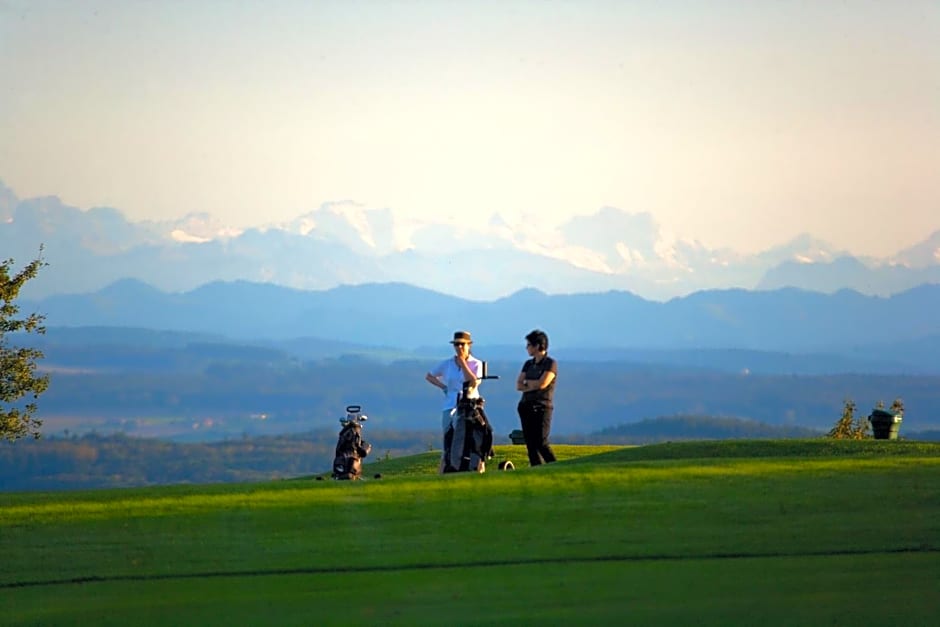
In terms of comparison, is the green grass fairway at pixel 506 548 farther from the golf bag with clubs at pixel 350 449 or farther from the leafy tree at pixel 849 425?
the leafy tree at pixel 849 425

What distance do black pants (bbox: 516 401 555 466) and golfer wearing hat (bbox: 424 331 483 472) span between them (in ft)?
3.16

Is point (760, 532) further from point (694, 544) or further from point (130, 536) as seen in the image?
point (130, 536)

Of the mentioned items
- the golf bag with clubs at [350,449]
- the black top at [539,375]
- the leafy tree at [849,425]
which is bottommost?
the golf bag with clubs at [350,449]

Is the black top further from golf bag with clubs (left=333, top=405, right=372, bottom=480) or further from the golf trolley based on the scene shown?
golf bag with clubs (left=333, top=405, right=372, bottom=480)

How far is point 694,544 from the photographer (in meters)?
21.8

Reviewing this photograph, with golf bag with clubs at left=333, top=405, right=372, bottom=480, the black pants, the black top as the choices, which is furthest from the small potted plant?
golf bag with clubs at left=333, top=405, right=372, bottom=480

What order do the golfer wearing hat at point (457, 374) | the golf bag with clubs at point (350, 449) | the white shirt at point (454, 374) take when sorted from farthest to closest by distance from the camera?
the golf bag with clubs at point (350, 449), the white shirt at point (454, 374), the golfer wearing hat at point (457, 374)

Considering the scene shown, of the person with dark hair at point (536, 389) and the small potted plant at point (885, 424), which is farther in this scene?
the small potted plant at point (885, 424)

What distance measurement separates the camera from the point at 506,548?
21.7 metres

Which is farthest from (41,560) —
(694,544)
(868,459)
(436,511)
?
(868,459)

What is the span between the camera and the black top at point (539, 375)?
29.5 meters

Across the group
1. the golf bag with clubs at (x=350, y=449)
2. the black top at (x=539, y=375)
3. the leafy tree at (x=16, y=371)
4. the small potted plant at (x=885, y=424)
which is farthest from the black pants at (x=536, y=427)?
the leafy tree at (x=16, y=371)

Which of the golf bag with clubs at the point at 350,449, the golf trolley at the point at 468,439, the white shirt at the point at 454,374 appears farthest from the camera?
the golf bag with clubs at the point at 350,449

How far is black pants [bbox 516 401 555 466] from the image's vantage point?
98.0 ft
